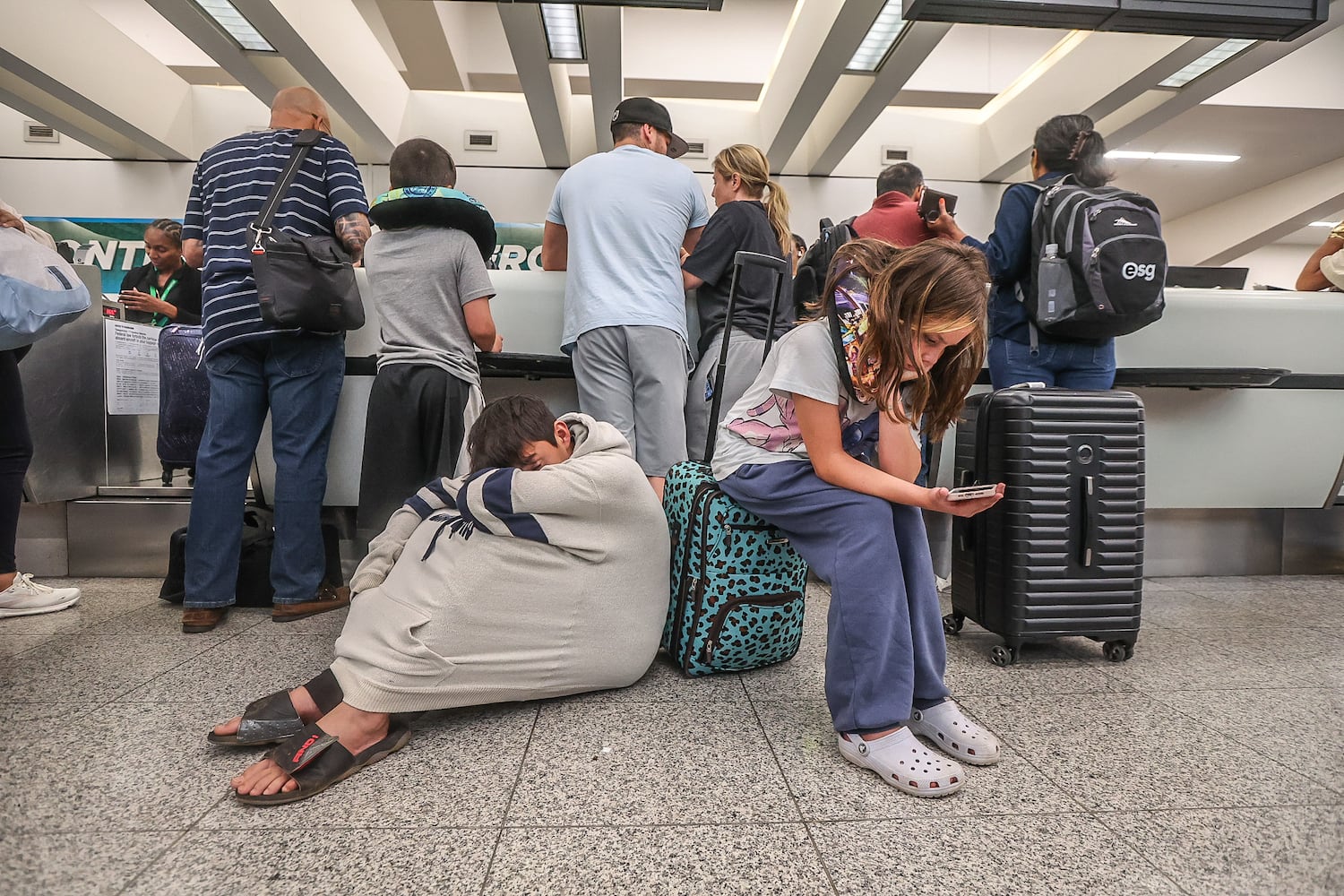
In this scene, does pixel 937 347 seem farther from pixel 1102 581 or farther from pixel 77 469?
pixel 77 469

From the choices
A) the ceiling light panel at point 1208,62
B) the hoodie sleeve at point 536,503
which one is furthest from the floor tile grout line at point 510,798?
the ceiling light panel at point 1208,62

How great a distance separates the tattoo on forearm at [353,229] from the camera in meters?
2.12

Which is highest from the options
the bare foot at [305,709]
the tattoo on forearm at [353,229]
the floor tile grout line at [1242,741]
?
the tattoo on forearm at [353,229]

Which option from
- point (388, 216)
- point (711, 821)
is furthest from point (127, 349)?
point (711, 821)

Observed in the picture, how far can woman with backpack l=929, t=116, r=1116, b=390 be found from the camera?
2160 millimetres

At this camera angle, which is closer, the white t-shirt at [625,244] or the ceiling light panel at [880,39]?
the white t-shirt at [625,244]

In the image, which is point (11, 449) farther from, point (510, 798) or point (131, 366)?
point (510, 798)

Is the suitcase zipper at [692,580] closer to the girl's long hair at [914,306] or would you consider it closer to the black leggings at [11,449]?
the girl's long hair at [914,306]

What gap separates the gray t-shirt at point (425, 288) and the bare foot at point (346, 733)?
1099mm

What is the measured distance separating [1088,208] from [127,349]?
11.4 ft

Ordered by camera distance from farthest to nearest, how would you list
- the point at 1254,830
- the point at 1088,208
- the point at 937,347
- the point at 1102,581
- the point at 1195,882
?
the point at 1088,208
the point at 1102,581
the point at 937,347
the point at 1254,830
the point at 1195,882

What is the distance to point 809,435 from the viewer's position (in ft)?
4.62

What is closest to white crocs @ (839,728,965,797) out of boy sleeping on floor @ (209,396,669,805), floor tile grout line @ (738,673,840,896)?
floor tile grout line @ (738,673,840,896)

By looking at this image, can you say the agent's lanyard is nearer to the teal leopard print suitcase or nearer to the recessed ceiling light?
the teal leopard print suitcase
